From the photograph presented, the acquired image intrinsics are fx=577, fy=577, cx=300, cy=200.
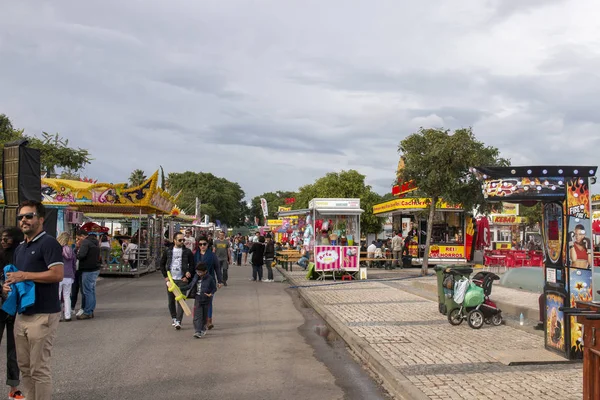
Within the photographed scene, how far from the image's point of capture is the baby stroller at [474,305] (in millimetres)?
10203

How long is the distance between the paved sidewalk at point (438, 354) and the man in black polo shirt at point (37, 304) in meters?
3.56

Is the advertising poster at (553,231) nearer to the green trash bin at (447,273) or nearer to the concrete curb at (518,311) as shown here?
the green trash bin at (447,273)

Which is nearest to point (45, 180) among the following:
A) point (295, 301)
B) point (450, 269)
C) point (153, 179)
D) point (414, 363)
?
point (153, 179)

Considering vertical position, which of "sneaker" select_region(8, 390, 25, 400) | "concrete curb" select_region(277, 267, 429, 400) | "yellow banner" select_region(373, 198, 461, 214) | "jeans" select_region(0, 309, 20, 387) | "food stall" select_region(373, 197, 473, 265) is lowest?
"concrete curb" select_region(277, 267, 429, 400)

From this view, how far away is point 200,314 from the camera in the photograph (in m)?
9.67

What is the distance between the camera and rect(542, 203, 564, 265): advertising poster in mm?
7938

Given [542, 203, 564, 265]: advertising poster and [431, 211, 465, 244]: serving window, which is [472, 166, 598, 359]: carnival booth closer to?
[542, 203, 564, 265]: advertising poster

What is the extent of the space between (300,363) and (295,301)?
766 centimetres

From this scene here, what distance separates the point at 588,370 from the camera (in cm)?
457

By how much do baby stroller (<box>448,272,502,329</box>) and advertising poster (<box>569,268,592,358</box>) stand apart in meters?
2.72

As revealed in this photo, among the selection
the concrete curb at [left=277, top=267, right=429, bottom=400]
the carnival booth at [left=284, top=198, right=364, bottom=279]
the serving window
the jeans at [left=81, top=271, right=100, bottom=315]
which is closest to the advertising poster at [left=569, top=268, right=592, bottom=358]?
the concrete curb at [left=277, top=267, right=429, bottom=400]

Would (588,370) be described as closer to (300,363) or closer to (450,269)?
(300,363)

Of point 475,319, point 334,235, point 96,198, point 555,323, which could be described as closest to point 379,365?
point 555,323

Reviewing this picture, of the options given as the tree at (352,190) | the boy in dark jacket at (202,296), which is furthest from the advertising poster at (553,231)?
the tree at (352,190)
